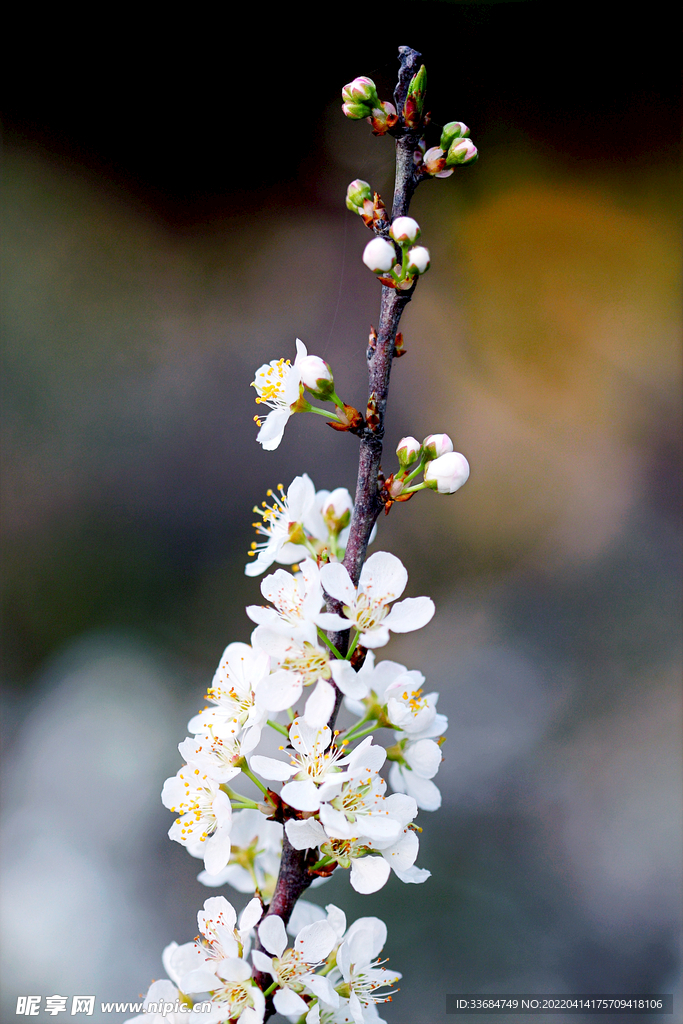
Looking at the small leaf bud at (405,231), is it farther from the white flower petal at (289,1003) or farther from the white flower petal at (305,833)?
the white flower petal at (289,1003)

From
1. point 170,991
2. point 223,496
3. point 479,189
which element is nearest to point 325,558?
point 170,991

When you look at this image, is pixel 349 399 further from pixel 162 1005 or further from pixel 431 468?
pixel 162 1005

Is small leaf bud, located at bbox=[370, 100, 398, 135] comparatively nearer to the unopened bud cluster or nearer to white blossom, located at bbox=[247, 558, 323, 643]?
the unopened bud cluster

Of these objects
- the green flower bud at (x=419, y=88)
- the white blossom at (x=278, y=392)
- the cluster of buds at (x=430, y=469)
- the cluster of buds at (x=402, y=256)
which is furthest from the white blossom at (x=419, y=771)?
the green flower bud at (x=419, y=88)

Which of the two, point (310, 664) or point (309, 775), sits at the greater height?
point (310, 664)

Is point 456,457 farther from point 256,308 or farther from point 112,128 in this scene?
point 112,128

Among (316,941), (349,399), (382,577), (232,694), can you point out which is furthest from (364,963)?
(349,399)

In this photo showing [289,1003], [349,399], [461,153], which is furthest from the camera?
[349,399]
